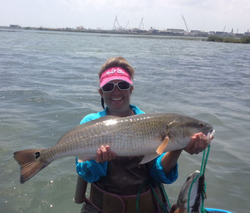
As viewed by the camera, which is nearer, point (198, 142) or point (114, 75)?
point (198, 142)

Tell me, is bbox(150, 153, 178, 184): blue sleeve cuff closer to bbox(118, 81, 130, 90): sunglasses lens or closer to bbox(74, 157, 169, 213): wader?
bbox(74, 157, 169, 213): wader

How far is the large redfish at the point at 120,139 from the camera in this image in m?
2.95

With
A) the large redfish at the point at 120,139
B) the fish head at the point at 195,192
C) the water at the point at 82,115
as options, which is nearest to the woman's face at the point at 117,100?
the large redfish at the point at 120,139

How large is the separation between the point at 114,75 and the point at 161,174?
1555mm

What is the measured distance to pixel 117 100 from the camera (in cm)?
357

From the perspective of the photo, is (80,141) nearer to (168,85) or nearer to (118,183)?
(118,183)

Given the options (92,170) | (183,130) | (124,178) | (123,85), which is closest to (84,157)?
(92,170)

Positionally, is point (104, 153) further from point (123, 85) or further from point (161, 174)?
point (123, 85)

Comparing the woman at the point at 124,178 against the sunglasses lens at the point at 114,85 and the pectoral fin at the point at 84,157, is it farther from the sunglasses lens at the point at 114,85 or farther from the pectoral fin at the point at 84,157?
the pectoral fin at the point at 84,157

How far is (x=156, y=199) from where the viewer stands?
3379mm

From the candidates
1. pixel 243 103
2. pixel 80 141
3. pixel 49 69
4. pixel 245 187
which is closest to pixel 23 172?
pixel 80 141

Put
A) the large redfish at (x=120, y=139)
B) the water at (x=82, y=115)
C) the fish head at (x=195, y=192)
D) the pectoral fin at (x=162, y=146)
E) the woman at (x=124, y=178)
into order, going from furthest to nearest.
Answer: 1. the water at (x=82, y=115)
2. the woman at (x=124, y=178)
3. the fish head at (x=195, y=192)
4. the large redfish at (x=120, y=139)
5. the pectoral fin at (x=162, y=146)

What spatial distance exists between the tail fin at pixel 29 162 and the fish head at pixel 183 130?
65.2 inches

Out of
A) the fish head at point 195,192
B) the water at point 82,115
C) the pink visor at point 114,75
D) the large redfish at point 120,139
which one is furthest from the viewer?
the water at point 82,115
